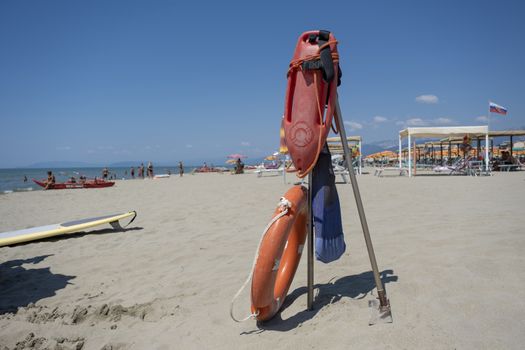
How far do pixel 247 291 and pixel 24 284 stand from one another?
103 inches

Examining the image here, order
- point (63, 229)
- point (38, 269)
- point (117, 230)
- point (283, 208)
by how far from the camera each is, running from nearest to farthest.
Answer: point (283, 208) → point (38, 269) → point (63, 229) → point (117, 230)

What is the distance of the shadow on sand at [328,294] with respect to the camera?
8.02ft

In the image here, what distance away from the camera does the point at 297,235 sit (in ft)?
8.45

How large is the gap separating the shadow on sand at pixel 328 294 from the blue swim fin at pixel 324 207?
0.44m

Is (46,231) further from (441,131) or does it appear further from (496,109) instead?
(496,109)

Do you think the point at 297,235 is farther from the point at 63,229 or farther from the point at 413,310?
the point at 63,229

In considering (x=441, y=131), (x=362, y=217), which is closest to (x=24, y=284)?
(x=362, y=217)

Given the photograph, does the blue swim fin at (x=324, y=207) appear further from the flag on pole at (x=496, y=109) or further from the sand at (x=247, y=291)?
the flag on pole at (x=496, y=109)

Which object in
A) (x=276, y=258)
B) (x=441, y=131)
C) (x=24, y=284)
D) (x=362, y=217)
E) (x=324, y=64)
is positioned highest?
(x=441, y=131)

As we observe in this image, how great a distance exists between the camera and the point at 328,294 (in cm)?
287

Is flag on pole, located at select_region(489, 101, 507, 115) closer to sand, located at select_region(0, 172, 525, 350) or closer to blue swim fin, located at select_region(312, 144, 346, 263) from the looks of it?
sand, located at select_region(0, 172, 525, 350)

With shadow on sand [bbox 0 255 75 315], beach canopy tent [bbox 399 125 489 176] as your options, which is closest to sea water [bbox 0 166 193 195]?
shadow on sand [bbox 0 255 75 315]

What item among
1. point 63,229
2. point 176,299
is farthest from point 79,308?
point 63,229

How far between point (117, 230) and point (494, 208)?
691 centimetres
